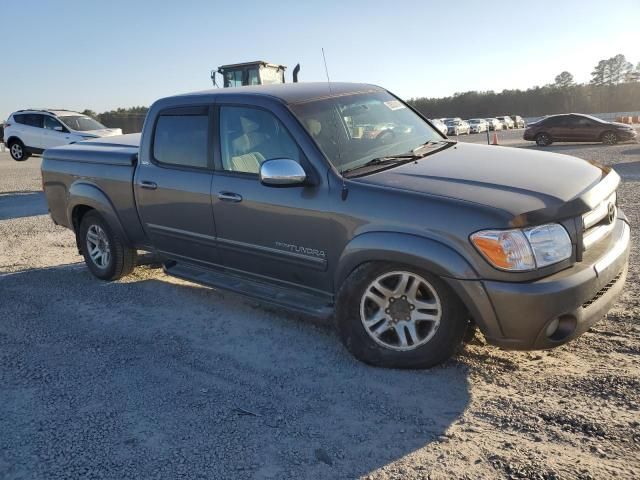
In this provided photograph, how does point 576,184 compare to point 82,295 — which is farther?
point 82,295

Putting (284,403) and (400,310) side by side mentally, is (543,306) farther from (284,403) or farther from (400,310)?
(284,403)

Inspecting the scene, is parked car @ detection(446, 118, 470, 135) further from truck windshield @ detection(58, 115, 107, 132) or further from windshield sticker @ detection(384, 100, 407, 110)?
windshield sticker @ detection(384, 100, 407, 110)

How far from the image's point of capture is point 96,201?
5598 mm

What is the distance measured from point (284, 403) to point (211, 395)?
47 cm

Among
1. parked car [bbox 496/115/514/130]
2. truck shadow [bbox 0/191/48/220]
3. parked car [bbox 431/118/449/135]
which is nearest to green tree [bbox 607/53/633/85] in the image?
parked car [bbox 496/115/514/130]

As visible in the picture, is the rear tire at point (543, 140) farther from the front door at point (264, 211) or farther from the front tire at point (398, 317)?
the front tire at point (398, 317)

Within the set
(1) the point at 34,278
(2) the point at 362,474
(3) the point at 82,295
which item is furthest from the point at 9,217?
(2) the point at 362,474

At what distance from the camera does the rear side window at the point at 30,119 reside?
18.5m

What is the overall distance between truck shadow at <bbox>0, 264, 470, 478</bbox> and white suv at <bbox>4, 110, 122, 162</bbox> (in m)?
13.8

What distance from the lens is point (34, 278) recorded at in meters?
6.23

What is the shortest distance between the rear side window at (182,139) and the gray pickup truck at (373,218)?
13mm

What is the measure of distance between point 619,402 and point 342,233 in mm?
1857

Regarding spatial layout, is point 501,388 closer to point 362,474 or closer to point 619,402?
point 619,402

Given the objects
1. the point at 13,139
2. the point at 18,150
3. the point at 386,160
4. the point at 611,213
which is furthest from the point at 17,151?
the point at 611,213
